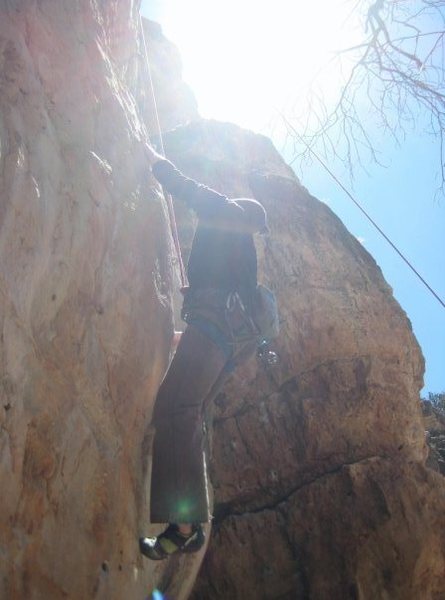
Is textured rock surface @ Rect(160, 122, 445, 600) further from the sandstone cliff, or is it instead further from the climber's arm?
the climber's arm

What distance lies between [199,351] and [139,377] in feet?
2.40

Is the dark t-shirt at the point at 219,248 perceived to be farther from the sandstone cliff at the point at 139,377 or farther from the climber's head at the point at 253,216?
the sandstone cliff at the point at 139,377

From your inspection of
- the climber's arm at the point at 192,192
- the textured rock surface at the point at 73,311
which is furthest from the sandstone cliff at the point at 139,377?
the climber's arm at the point at 192,192

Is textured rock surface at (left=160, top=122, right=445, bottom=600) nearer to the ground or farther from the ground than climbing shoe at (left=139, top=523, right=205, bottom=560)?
farther from the ground

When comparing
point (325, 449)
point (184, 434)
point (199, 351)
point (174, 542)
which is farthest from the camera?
point (325, 449)

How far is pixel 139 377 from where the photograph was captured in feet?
13.8

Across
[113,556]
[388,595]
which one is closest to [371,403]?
[388,595]

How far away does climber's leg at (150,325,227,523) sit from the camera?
3.27m

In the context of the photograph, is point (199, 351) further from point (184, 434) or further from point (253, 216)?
point (253, 216)

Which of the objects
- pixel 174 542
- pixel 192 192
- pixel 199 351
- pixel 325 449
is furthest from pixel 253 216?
pixel 325 449

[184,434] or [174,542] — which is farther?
[184,434]

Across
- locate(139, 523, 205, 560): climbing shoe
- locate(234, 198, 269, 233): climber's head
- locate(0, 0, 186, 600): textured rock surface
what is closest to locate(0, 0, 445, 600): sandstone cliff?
locate(0, 0, 186, 600): textured rock surface

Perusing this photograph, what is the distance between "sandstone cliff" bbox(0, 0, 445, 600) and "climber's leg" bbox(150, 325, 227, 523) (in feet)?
1.40

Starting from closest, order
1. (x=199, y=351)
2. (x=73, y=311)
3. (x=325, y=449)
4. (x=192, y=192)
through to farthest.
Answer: (x=73, y=311) < (x=199, y=351) < (x=192, y=192) < (x=325, y=449)
